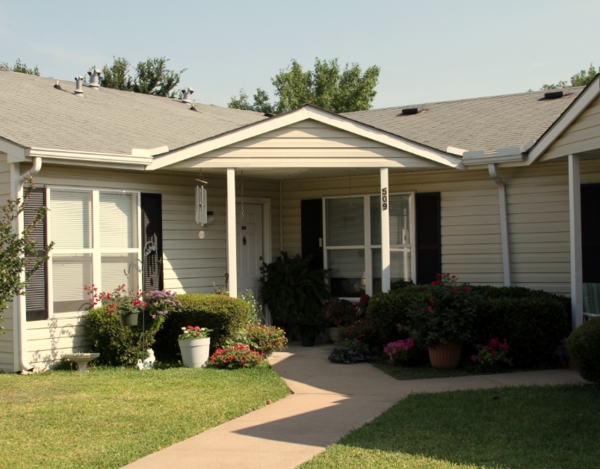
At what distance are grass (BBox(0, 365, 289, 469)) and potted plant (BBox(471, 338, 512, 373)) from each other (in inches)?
102

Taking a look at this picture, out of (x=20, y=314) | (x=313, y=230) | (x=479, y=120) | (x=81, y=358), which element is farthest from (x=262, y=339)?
(x=479, y=120)

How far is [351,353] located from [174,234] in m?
3.37

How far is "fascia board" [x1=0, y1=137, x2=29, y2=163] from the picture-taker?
9.29 m

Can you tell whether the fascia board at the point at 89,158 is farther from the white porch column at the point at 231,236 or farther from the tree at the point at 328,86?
the tree at the point at 328,86

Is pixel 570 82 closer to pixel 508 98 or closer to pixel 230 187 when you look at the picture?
pixel 508 98

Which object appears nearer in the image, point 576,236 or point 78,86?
point 576,236

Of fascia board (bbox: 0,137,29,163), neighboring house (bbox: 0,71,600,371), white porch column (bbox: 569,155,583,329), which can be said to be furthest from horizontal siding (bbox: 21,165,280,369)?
white porch column (bbox: 569,155,583,329)

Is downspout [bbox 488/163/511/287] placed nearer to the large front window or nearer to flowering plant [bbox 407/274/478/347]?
flowering plant [bbox 407/274/478/347]

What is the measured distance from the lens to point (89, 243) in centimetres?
1030

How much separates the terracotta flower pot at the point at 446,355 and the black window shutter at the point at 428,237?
7.42 feet

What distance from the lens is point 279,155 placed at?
35.1 ft

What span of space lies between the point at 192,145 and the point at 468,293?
14.6 ft

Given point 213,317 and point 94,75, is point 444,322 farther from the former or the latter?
point 94,75

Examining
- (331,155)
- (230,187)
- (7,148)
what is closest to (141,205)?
(230,187)
